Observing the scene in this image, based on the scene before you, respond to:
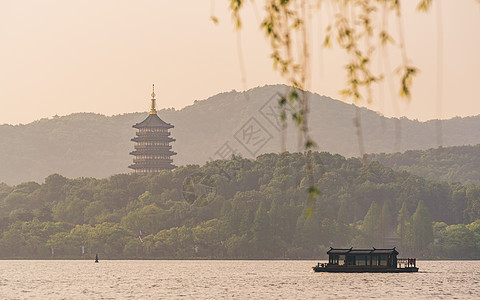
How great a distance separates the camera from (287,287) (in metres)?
91.6

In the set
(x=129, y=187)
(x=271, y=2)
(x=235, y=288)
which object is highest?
(x=129, y=187)

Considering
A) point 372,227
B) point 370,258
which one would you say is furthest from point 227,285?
point 372,227

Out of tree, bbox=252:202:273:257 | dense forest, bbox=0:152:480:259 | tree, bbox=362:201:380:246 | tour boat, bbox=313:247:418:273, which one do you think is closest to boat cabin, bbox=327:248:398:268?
tour boat, bbox=313:247:418:273

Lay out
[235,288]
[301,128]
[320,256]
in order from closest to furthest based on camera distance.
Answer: [301,128] < [235,288] < [320,256]

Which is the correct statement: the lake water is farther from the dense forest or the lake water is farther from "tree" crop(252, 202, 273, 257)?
the dense forest

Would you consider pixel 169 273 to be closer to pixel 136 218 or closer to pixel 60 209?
pixel 136 218

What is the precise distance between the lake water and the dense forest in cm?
2303

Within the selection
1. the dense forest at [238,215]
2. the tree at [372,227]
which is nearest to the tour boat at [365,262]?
the dense forest at [238,215]

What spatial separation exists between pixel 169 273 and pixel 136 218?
135 ft

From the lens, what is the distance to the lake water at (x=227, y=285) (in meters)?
82.7

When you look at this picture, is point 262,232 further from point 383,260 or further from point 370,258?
point 370,258

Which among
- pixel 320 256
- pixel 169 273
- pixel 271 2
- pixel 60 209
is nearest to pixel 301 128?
pixel 271 2

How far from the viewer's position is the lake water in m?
82.7

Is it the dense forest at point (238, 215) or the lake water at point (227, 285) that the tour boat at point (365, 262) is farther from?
the dense forest at point (238, 215)
